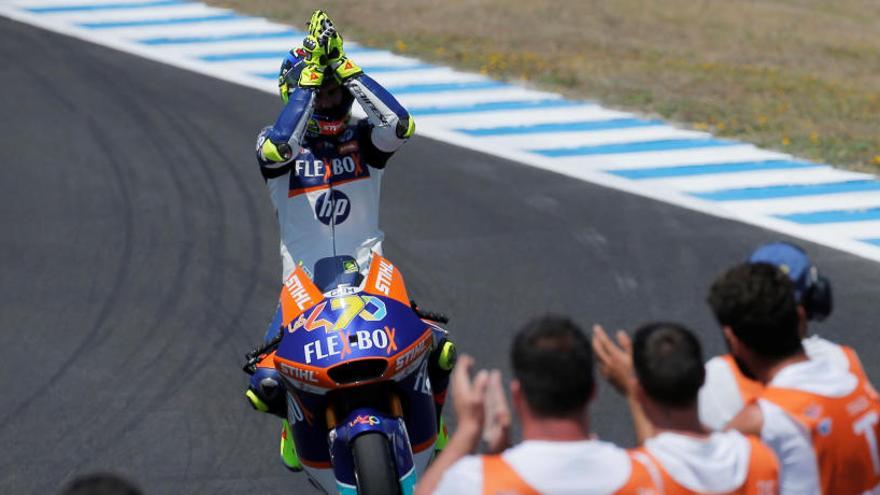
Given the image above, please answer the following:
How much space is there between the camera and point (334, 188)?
8.04 meters

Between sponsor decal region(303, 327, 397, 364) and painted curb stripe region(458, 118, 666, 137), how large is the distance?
9.10 m

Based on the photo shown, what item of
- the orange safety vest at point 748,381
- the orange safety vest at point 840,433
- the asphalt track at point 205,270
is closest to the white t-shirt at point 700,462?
the orange safety vest at point 840,433

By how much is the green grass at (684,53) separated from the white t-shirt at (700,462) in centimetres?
1120

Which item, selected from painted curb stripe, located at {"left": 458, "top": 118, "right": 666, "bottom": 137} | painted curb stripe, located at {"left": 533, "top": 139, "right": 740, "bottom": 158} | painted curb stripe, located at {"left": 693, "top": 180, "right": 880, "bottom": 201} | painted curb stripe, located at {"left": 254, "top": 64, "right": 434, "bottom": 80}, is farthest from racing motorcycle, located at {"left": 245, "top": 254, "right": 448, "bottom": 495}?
painted curb stripe, located at {"left": 254, "top": 64, "right": 434, "bottom": 80}

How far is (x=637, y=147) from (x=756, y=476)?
11.3m

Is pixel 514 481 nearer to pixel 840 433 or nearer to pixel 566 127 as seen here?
pixel 840 433

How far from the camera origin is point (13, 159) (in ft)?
48.9

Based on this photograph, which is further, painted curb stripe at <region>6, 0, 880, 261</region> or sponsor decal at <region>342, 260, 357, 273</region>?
painted curb stripe at <region>6, 0, 880, 261</region>

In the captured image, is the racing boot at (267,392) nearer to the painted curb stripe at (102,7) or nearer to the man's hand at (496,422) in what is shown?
the man's hand at (496,422)

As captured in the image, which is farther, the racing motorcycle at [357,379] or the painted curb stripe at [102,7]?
the painted curb stripe at [102,7]

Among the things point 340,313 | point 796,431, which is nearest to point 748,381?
point 796,431

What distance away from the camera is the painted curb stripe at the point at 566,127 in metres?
16.2

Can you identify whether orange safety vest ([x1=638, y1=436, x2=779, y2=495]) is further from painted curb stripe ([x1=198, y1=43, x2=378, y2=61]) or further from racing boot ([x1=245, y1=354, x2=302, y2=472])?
painted curb stripe ([x1=198, y1=43, x2=378, y2=61])

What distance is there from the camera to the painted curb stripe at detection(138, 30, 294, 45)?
19.6 m
